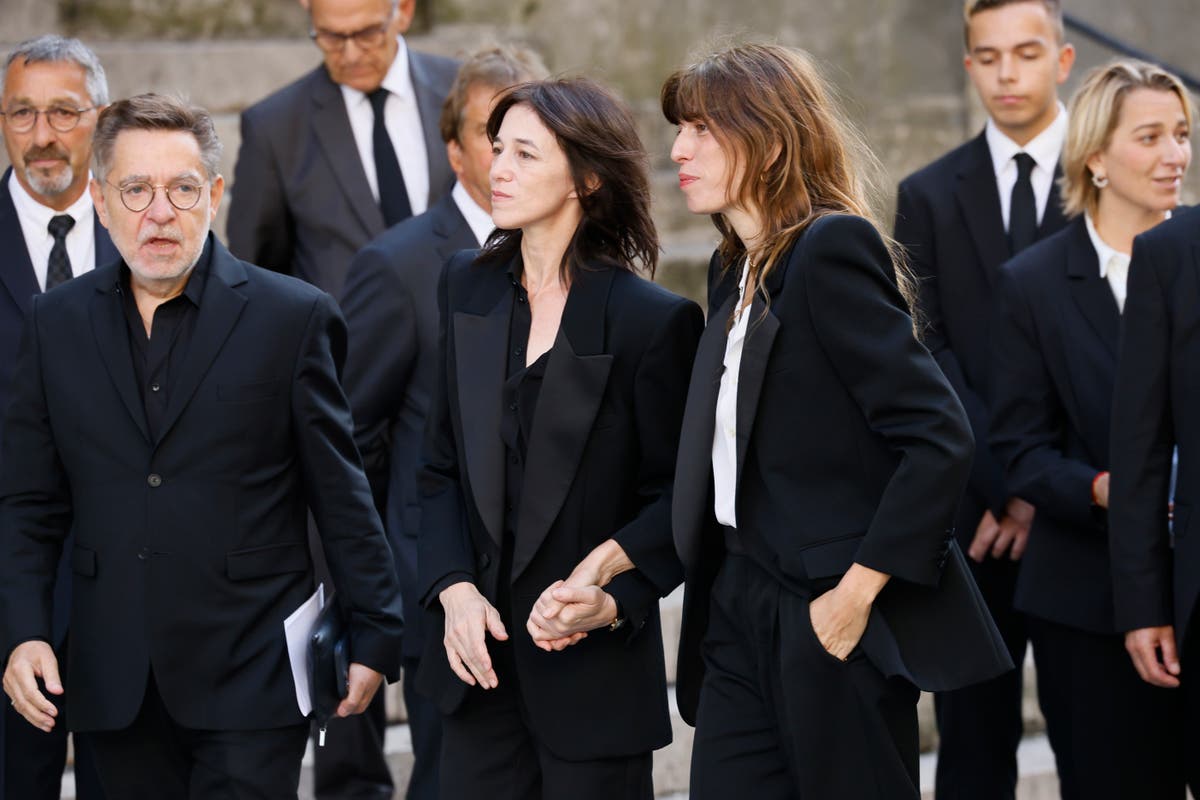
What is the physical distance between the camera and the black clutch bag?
146 inches

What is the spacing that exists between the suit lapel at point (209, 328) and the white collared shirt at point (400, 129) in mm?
1788

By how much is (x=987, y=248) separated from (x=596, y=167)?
6.16 feet

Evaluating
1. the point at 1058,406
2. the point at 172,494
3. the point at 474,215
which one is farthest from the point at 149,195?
the point at 1058,406

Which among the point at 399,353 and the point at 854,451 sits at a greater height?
the point at 399,353

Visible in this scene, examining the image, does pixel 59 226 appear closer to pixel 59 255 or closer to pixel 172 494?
pixel 59 255

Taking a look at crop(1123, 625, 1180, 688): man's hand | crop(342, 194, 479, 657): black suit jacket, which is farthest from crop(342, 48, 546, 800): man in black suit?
crop(1123, 625, 1180, 688): man's hand

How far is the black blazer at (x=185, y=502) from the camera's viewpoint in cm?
370

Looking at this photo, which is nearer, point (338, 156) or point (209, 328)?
point (209, 328)

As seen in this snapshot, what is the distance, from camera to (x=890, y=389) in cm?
332

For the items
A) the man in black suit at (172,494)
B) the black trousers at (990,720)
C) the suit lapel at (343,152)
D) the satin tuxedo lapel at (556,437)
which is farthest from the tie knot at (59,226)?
the black trousers at (990,720)

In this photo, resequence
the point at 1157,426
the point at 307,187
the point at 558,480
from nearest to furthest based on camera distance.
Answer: the point at 558,480 → the point at 1157,426 → the point at 307,187

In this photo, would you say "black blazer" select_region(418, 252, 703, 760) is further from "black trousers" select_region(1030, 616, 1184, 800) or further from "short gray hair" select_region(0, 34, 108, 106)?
"short gray hair" select_region(0, 34, 108, 106)

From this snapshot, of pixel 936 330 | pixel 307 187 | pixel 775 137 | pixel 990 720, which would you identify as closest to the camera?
pixel 775 137

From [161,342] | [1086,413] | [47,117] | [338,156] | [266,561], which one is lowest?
[266,561]
